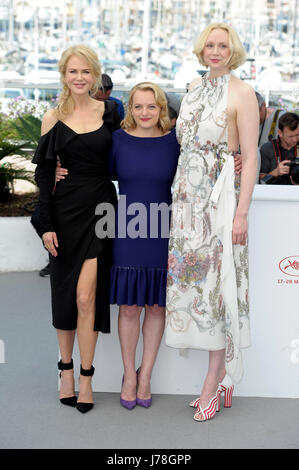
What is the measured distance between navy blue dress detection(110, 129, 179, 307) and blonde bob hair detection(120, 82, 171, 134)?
0.11 feet

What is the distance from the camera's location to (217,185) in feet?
9.17

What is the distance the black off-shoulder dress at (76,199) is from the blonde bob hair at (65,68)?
0.07 meters

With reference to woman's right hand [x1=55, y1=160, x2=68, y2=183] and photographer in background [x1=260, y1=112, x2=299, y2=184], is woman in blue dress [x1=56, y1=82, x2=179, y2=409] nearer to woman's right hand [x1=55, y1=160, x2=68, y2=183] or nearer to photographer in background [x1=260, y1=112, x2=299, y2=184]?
woman's right hand [x1=55, y1=160, x2=68, y2=183]

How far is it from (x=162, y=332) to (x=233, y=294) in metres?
0.43

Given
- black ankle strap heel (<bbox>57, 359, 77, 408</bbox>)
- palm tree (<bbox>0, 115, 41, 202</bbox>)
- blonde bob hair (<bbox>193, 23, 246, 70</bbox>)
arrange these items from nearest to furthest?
blonde bob hair (<bbox>193, 23, 246, 70</bbox>), black ankle strap heel (<bbox>57, 359, 77, 408</bbox>), palm tree (<bbox>0, 115, 41, 202</bbox>)

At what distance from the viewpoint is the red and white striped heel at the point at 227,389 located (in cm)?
312

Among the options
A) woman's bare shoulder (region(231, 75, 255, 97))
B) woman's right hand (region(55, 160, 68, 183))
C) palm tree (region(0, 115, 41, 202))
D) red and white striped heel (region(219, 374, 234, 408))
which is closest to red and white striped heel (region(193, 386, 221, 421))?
red and white striped heel (region(219, 374, 234, 408))

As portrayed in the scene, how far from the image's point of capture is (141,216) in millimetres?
2900

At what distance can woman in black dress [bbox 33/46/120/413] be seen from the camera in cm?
288

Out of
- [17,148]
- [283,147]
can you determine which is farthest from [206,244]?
[17,148]

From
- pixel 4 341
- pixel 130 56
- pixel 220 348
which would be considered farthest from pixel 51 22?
pixel 220 348

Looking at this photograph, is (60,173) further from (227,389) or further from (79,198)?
(227,389)

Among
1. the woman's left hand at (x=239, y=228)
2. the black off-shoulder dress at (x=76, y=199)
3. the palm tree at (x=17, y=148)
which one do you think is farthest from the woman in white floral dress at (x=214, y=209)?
the palm tree at (x=17, y=148)

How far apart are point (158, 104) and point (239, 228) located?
61cm
